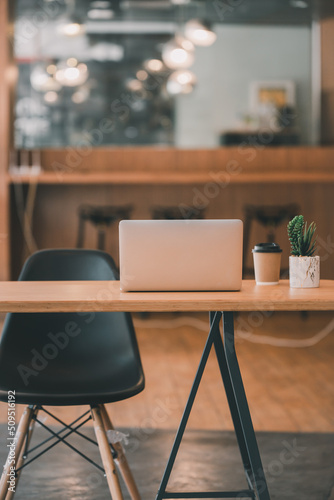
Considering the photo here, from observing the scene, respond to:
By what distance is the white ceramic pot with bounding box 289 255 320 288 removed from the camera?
167cm

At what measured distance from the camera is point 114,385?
5.83 ft

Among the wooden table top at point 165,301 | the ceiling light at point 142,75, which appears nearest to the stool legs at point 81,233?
the ceiling light at point 142,75

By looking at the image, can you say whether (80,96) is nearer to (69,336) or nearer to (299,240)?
(69,336)

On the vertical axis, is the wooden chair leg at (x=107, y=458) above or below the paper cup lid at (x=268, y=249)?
A: below

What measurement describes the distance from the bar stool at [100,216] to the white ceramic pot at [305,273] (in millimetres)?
3605

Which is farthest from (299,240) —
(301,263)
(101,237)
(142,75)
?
(142,75)

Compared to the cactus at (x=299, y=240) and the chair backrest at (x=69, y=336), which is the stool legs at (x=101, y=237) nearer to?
the chair backrest at (x=69, y=336)

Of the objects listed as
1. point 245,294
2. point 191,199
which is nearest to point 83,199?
point 191,199

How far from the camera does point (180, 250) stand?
154 cm

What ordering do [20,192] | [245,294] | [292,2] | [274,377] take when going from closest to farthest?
[245,294] → [274,377] → [20,192] → [292,2]

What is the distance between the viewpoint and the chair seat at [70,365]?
1.69 meters

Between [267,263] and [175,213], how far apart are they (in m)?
3.63

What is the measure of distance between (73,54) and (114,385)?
230 inches

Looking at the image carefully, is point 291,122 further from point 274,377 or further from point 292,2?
point 274,377
